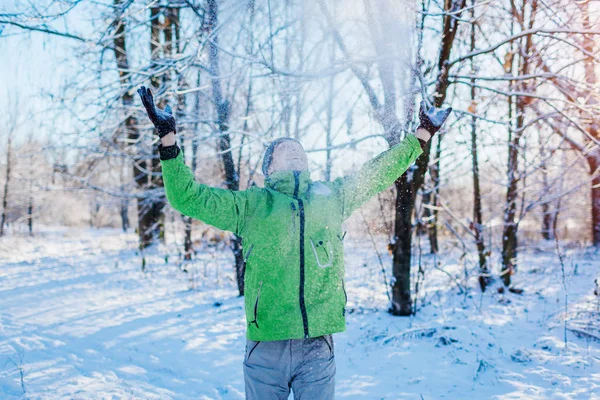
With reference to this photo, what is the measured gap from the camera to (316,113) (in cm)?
630

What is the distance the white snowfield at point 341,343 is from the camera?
3.31 metres

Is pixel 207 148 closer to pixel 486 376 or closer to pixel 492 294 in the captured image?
pixel 492 294

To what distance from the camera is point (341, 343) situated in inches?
177

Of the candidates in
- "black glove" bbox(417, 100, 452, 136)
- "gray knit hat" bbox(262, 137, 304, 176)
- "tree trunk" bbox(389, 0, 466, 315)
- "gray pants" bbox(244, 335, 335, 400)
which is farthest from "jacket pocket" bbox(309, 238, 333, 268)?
"tree trunk" bbox(389, 0, 466, 315)

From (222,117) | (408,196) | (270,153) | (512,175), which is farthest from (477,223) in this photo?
(270,153)

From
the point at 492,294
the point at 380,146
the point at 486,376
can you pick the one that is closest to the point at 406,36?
the point at 380,146

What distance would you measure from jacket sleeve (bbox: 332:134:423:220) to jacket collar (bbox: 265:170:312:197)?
0.17 meters

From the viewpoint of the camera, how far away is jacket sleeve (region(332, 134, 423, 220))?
74.7 inches

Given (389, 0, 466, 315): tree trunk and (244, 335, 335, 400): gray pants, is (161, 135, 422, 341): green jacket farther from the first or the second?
(389, 0, 466, 315): tree trunk

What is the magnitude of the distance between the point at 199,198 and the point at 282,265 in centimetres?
46

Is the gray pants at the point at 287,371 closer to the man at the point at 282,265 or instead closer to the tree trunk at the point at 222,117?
the man at the point at 282,265

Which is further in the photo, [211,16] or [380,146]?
[380,146]

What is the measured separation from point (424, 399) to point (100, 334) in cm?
388

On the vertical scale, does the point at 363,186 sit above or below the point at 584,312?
above
